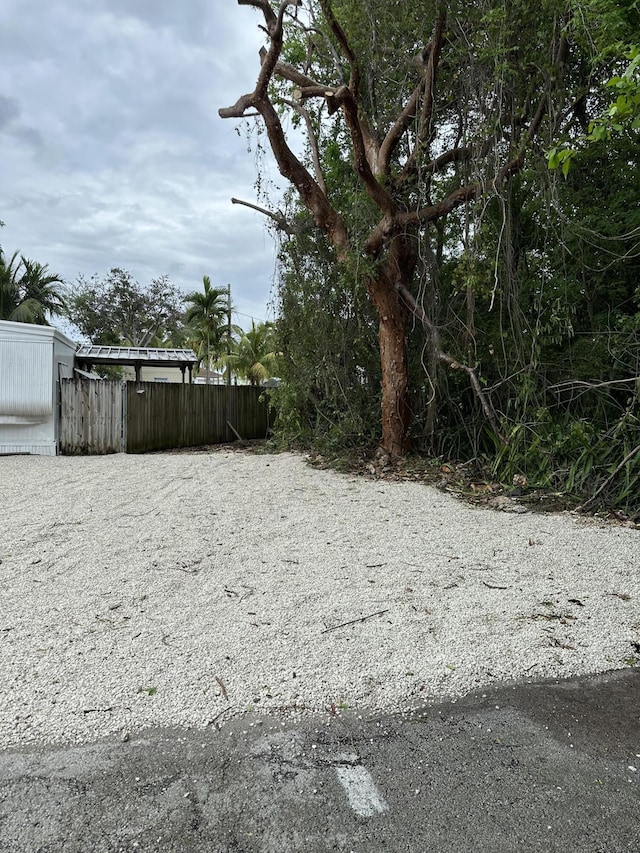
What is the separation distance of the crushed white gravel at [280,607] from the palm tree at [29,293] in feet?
43.5

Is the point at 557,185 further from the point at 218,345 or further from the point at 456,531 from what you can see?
the point at 218,345

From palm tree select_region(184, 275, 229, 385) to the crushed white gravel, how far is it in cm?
1873

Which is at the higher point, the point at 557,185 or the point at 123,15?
the point at 123,15

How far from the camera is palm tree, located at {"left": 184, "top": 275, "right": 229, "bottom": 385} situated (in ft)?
75.9

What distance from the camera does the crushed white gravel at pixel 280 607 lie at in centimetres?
214

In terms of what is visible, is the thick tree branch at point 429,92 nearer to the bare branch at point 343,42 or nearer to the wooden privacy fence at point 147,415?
the bare branch at point 343,42

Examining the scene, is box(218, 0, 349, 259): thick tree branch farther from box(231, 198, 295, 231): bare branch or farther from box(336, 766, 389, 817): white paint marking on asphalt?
box(336, 766, 389, 817): white paint marking on asphalt

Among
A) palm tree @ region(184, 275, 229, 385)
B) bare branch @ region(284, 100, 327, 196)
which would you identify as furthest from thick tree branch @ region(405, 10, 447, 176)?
palm tree @ region(184, 275, 229, 385)

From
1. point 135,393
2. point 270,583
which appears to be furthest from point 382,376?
point 270,583

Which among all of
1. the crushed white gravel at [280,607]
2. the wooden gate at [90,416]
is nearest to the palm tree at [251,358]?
the wooden gate at [90,416]

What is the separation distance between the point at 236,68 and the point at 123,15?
6.98 ft

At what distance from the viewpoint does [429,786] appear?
1614 millimetres

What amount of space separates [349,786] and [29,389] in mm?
8769

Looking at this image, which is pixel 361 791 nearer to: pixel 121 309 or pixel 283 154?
pixel 283 154
